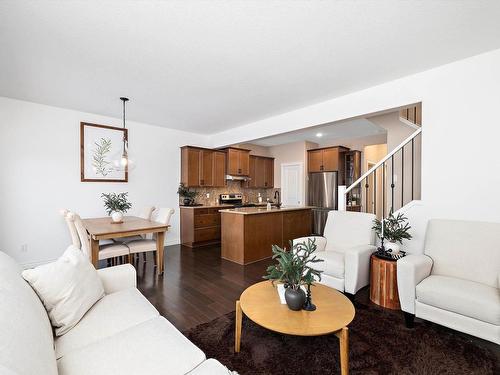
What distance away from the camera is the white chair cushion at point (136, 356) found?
3.59 ft

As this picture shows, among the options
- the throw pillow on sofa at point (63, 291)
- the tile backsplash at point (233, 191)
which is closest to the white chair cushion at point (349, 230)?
the throw pillow on sofa at point (63, 291)

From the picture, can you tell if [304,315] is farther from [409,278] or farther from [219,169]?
[219,169]

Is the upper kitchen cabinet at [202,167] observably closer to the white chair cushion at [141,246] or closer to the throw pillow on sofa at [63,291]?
the white chair cushion at [141,246]

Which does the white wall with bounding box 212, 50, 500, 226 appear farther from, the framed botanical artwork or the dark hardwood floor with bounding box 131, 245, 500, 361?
the framed botanical artwork

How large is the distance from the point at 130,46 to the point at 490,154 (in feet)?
12.3

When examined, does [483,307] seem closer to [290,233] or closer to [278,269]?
[278,269]

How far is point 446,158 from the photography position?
273 centimetres

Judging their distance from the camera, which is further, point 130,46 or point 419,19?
point 130,46

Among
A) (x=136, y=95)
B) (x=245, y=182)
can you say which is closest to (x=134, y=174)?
(x=136, y=95)

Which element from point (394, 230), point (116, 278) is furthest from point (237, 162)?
point (116, 278)

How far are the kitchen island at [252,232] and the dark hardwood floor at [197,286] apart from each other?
0.19m

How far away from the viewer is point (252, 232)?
4.21 meters

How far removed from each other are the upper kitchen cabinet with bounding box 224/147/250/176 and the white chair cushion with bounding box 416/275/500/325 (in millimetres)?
4807

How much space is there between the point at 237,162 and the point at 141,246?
358 cm
